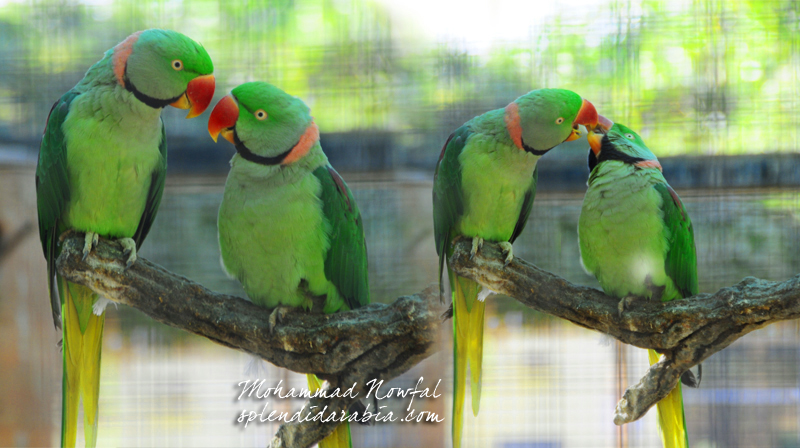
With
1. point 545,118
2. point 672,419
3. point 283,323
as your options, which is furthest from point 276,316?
point 672,419

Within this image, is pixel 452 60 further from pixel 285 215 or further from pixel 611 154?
pixel 285 215

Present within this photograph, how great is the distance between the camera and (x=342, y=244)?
1053 millimetres

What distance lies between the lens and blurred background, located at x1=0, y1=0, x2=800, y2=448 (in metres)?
1.18

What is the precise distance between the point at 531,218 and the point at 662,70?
0.48m

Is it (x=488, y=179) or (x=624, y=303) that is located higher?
(x=488, y=179)

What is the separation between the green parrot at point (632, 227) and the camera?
1052 millimetres

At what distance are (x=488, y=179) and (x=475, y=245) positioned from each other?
13 centimetres

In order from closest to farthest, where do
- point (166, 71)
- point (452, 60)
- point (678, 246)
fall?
point (166, 71) < point (678, 246) < point (452, 60)

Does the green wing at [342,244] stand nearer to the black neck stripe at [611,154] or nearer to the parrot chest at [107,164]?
the parrot chest at [107,164]

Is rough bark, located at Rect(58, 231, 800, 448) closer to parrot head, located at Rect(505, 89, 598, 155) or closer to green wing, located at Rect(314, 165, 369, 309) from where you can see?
green wing, located at Rect(314, 165, 369, 309)

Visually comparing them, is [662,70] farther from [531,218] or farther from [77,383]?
[77,383]

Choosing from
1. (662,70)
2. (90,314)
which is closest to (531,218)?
(662,70)

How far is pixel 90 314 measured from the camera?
1.09 meters

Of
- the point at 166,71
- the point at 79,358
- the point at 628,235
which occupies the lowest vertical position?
the point at 79,358
